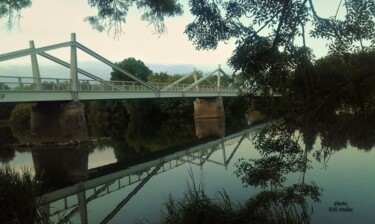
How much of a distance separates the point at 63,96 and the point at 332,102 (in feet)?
104

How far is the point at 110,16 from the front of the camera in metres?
7.66

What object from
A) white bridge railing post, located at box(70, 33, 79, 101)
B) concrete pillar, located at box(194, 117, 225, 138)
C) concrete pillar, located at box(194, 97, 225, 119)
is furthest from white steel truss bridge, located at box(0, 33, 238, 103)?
concrete pillar, located at box(194, 97, 225, 119)

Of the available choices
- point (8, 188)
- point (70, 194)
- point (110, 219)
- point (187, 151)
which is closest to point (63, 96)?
point (187, 151)

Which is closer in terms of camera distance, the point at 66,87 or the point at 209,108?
the point at 66,87

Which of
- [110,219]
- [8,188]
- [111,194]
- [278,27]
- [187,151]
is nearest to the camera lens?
[278,27]

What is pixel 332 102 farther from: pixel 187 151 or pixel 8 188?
pixel 187 151

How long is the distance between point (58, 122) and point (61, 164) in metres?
12.9

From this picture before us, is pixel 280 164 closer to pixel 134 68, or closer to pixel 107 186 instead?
pixel 107 186

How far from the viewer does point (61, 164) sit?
23953mm

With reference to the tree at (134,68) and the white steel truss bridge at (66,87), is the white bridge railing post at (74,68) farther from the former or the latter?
the tree at (134,68)

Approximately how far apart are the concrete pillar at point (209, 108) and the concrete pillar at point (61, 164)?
3289cm

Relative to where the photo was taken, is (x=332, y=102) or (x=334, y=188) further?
(x=334, y=188)

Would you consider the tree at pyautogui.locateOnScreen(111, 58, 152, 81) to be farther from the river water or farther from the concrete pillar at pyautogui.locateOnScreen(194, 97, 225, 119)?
the river water

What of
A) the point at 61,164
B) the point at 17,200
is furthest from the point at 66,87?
the point at 17,200
